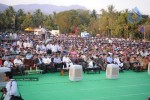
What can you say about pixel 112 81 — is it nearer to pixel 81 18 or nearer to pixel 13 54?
pixel 13 54

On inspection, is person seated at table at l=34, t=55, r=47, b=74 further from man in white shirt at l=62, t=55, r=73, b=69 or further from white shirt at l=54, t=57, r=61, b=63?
man in white shirt at l=62, t=55, r=73, b=69

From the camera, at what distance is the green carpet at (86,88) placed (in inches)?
343

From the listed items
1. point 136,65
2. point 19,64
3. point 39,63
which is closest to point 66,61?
point 39,63

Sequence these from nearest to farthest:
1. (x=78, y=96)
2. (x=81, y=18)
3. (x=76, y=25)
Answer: (x=78, y=96)
(x=76, y=25)
(x=81, y=18)

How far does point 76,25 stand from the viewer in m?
66.3

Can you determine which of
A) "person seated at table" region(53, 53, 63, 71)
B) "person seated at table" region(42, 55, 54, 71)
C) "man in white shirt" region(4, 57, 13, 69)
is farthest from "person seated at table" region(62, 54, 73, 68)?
"man in white shirt" region(4, 57, 13, 69)

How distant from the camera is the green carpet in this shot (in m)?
8.72

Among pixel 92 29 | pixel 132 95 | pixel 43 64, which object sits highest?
pixel 92 29

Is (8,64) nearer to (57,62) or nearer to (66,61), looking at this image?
(57,62)

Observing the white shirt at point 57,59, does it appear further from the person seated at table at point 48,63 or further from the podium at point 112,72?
the podium at point 112,72

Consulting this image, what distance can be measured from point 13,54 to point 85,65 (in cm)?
373

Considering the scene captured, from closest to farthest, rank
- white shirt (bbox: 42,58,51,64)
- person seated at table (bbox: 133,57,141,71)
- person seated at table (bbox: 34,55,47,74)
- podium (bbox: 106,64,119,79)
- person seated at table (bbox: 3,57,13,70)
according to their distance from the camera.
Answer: person seated at table (bbox: 3,57,13,70) < podium (bbox: 106,64,119,79) < person seated at table (bbox: 34,55,47,74) < white shirt (bbox: 42,58,51,64) < person seated at table (bbox: 133,57,141,71)

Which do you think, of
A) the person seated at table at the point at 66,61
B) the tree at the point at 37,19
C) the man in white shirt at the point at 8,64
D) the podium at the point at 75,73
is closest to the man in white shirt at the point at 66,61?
the person seated at table at the point at 66,61

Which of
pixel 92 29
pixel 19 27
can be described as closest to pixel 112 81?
pixel 19 27
